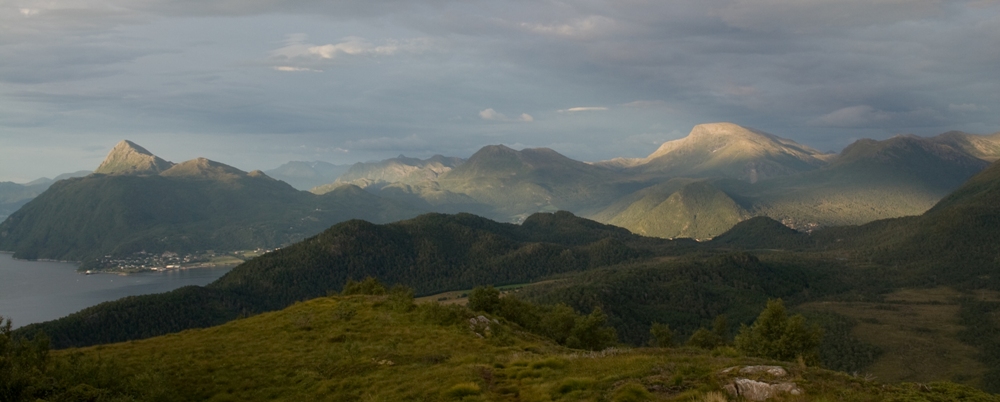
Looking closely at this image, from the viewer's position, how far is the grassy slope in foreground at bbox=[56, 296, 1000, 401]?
84.3 ft

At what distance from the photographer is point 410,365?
3812 cm

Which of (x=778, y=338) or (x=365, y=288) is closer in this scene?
(x=778, y=338)

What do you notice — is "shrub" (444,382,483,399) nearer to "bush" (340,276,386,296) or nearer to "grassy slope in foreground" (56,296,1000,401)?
"grassy slope in foreground" (56,296,1000,401)

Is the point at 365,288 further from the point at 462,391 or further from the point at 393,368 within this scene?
the point at 462,391

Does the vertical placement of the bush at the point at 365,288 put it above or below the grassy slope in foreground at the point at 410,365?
below

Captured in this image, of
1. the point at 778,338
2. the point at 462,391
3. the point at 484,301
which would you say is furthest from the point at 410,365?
the point at 778,338

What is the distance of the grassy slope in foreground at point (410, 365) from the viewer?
2569 centimetres

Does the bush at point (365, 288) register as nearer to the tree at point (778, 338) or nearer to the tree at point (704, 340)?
the tree at point (778, 338)

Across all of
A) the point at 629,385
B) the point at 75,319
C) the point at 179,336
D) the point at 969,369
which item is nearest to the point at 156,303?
the point at 75,319

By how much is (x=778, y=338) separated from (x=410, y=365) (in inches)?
2475

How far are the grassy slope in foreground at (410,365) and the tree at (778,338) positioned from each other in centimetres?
4234

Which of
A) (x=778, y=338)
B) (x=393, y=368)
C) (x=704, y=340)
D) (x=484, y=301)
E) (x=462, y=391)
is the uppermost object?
(x=462, y=391)

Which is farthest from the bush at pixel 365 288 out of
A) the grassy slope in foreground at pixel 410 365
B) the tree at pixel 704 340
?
the tree at pixel 704 340

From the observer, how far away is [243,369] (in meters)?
41.0
